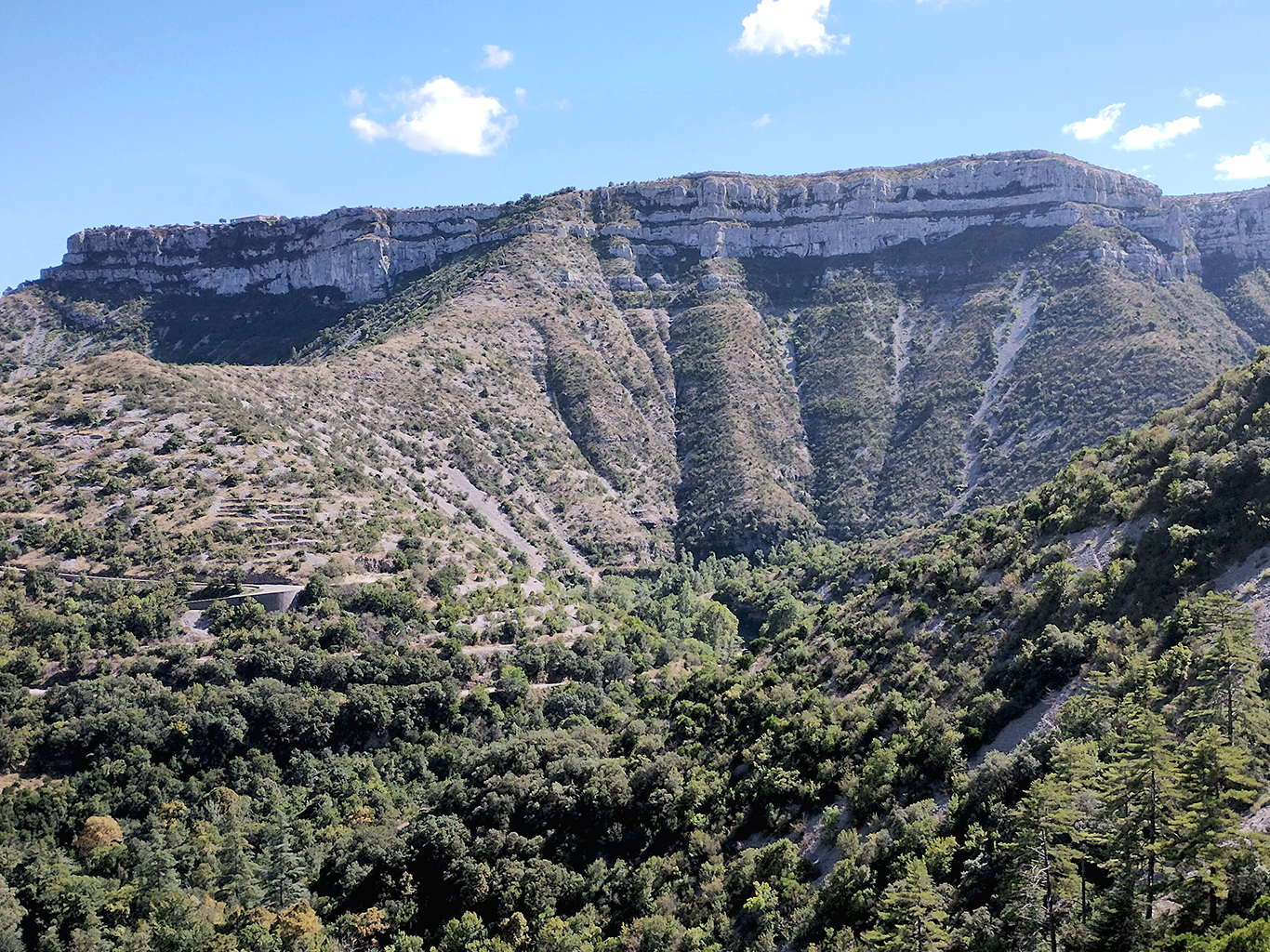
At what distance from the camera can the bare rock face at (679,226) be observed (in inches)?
6142

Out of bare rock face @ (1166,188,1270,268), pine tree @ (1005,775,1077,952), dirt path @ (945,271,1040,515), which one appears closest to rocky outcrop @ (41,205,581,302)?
dirt path @ (945,271,1040,515)

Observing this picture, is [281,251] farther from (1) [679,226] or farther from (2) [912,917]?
(2) [912,917]

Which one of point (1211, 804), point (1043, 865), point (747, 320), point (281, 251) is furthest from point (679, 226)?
point (1211, 804)

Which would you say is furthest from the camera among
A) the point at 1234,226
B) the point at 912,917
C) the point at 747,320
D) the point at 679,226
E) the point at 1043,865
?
the point at 679,226

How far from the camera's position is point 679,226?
16588 cm

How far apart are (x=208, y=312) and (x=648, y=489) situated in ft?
340

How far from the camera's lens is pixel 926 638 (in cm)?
4053

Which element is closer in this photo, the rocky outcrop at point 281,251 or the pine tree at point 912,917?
the pine tree at point 912,917

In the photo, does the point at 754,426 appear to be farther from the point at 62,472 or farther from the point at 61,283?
the point at 61,283

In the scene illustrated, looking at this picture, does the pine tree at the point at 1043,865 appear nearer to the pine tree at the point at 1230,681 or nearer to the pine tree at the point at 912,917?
the pine tree at the point at 912,917

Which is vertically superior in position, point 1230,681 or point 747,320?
point 747,320

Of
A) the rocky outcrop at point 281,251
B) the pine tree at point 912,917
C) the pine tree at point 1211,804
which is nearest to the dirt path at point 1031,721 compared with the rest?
the pine tree at point 912,917

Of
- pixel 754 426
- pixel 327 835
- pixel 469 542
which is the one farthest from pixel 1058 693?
pixel 754 426

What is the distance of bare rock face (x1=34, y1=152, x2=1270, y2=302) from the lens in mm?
156000
